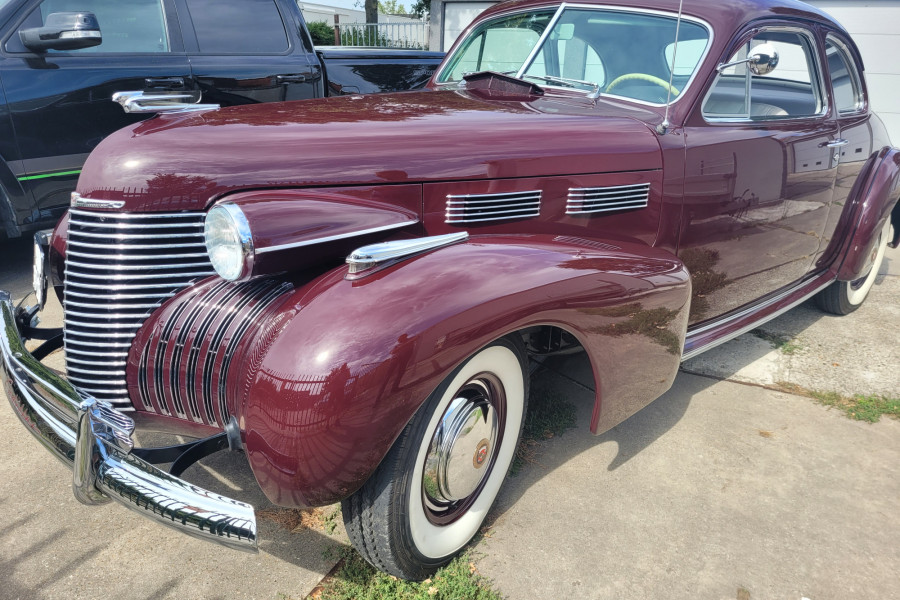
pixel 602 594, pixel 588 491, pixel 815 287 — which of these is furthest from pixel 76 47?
pixel 815 287

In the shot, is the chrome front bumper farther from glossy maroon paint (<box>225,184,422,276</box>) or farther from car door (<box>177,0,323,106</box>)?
car door (<box>177,0,323,106</box>)

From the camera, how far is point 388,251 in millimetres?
1829

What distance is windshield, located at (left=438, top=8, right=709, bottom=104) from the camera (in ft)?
9.45

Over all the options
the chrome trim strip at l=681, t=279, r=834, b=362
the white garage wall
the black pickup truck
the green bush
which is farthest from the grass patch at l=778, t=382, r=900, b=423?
the green bush

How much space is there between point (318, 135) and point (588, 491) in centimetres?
159

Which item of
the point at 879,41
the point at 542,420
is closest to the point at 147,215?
the point at 542,420

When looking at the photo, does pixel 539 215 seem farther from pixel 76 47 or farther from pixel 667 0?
pixel 76 47

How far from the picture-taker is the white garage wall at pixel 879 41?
829cm

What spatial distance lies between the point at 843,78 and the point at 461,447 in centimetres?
329

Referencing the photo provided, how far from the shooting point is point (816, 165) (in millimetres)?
3373

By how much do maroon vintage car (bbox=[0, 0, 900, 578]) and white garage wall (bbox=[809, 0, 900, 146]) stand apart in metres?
6.86

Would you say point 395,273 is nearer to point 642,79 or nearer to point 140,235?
point 140,235

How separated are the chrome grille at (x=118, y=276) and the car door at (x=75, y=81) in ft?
8.48

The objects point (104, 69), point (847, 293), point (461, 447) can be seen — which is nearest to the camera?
point (461, 447)
